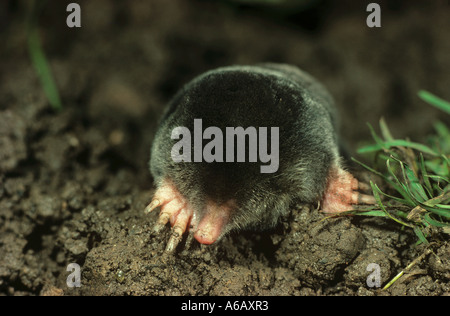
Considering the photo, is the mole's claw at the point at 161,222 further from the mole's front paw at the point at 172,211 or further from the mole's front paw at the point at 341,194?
the mole's front paw at the point at 341,194

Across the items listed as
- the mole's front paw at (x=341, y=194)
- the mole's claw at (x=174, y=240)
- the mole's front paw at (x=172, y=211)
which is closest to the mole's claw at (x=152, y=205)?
the mole's front paw at (x=172, y=211)

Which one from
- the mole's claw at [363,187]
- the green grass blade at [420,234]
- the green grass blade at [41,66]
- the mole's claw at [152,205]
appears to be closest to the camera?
the green grass blade at [420,234]

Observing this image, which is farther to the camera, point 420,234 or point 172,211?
point 172,211

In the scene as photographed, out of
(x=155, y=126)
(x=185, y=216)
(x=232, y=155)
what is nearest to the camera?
(x=232, y=155)

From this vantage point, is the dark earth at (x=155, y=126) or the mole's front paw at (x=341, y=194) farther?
the mole's front paw at (x=341, y=194)

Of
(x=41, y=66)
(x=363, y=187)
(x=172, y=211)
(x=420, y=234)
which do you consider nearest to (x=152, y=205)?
(x=172, y=211)

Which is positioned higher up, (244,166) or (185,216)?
(244,166)

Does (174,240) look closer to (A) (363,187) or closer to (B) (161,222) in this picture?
(B) (161,222)
